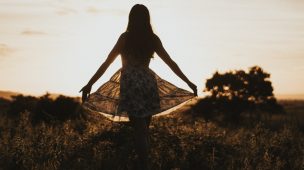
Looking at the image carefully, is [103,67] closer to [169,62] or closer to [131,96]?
[131,96]

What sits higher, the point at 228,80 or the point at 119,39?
the point at 228,80

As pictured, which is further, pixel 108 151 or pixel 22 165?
pixel 108 151

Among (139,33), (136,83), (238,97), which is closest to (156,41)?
(139,33)

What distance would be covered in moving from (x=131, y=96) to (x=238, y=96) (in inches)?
1538

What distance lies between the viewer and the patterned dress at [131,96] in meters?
6.19

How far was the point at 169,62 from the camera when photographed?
6.43 meters

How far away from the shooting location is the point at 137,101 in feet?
20.3

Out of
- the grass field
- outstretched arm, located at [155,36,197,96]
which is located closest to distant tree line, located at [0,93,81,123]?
the grass field

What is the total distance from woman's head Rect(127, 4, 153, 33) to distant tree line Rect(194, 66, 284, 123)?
36472 millimetres

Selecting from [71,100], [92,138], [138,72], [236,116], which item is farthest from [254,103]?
[138,72]

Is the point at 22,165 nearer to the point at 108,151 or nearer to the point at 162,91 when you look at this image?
the point at 108,151

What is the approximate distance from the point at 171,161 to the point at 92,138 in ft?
6.65

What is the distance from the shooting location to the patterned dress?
6188 millimetres

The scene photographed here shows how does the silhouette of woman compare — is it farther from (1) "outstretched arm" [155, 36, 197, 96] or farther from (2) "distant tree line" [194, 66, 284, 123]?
(2) "distant tree line" [194, 66, 284, 123]
